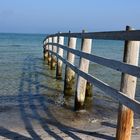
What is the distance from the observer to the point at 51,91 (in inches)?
396

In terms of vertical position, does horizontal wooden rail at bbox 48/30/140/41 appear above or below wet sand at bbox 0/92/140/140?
above

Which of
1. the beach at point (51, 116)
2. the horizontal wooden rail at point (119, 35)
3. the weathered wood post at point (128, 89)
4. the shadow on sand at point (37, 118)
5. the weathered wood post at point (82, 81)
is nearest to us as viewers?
the horizontal wooden rail at point (119, 35)

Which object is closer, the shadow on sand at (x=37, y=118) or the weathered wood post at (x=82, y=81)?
the shadow on sand at (x=37, y=118)

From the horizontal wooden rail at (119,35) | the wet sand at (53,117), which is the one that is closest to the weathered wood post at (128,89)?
the horizontal wooden rail at (119,35)

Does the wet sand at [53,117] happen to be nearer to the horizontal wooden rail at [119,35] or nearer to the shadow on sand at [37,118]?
the shadow on sand at [37,118]

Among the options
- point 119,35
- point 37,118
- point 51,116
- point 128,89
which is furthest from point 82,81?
point 128,89

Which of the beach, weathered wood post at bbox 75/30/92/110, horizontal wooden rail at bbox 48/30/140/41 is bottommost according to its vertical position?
the beach

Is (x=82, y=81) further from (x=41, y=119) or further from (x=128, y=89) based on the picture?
(x=128, y=89)

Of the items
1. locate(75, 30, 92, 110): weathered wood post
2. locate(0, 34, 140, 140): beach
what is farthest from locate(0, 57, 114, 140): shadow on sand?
locate(75, 30, 92, 110): weathered wood post

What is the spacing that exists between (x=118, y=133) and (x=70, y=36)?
4733 mm

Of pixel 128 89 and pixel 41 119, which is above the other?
pixel 128 89

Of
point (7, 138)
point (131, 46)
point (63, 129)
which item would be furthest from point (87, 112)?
point (131, 46)

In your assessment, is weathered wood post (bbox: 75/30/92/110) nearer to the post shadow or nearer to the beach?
the beach

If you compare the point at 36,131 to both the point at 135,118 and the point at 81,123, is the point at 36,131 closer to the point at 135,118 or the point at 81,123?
the point at 81,123
